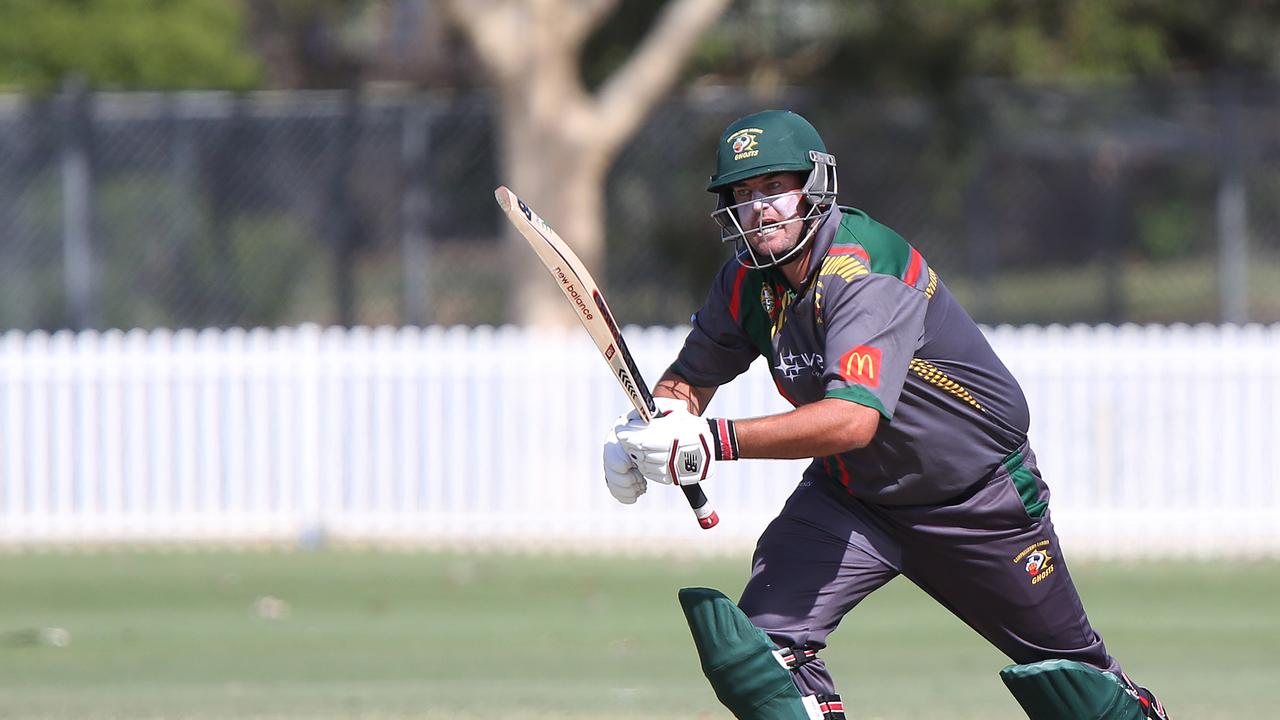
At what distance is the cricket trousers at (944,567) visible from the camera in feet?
15.5

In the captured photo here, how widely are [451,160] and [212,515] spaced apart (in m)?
4.13

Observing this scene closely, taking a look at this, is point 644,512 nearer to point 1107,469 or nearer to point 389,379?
point 389,379

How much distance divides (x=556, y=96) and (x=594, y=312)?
7.69 metres

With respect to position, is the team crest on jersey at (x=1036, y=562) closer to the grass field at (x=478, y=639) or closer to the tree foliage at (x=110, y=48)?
the grass field at (x=478, y=639)

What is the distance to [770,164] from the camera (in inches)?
175

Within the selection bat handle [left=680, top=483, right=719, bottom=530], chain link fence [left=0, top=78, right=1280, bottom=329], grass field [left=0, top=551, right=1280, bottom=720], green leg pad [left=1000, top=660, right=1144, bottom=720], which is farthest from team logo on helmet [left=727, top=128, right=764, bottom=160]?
chain link fence [left=0, top=78, right=1280, bottom=329]

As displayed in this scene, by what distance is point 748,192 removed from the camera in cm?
455

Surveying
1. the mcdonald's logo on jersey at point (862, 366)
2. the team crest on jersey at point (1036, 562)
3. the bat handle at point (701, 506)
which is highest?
the mcdonald's logo on jersey at point (862, 366)

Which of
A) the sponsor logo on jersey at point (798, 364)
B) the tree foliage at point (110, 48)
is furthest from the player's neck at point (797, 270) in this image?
the tree foliage at point (110, 48)

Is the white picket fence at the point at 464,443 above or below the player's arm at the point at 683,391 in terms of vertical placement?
above

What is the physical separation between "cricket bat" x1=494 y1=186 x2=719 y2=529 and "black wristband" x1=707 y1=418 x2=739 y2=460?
0.22 m

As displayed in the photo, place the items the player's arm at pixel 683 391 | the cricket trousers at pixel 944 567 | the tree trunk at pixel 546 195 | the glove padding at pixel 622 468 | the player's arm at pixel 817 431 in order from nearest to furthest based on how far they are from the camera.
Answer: the player's arm at pixel 817 431 → the glove padding at pixel 622 468 → the cricket trousers at pixel 944 567 → the player's arm at pixel 683 391 → the tree trunk at pixel 546 195

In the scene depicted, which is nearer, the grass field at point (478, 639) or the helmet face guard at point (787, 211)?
the helmet face guard at point (787, 211)

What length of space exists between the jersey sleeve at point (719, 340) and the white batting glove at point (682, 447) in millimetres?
650
